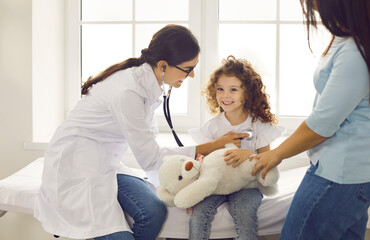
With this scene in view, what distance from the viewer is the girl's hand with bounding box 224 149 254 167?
4.99 feet

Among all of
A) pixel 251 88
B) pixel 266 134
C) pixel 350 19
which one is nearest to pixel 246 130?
pixel 266 134

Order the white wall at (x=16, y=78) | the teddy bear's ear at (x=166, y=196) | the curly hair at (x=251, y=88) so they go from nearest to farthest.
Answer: the teddy bear's ear at (x=166, y=196), the curly hair at (x=251, y=88), the white wall at (x=16, y=78)

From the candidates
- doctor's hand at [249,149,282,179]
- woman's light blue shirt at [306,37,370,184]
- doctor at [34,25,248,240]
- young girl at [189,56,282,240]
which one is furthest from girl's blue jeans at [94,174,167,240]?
woman's light blue shirt at [306,37,370,184]

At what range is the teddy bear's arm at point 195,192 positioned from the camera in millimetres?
1449

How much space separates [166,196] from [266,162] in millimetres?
401

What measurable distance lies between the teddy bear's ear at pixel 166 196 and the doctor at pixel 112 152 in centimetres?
2

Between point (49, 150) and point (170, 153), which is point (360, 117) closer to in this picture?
point (170, 153)

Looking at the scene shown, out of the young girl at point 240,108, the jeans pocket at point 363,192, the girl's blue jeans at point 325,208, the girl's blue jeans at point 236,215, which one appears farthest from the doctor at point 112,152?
the jeans pocket at point 363,192

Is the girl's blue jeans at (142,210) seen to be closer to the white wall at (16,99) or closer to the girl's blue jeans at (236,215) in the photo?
the girl's blue jeans at (236,215)

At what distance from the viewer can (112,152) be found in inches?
62.6

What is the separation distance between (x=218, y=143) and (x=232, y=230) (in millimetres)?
356

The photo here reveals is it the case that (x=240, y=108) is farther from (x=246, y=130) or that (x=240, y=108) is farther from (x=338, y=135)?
(x=338, y=135)

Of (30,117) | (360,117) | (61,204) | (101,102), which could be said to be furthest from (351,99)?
(30,117)

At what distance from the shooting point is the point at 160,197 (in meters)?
1.52
